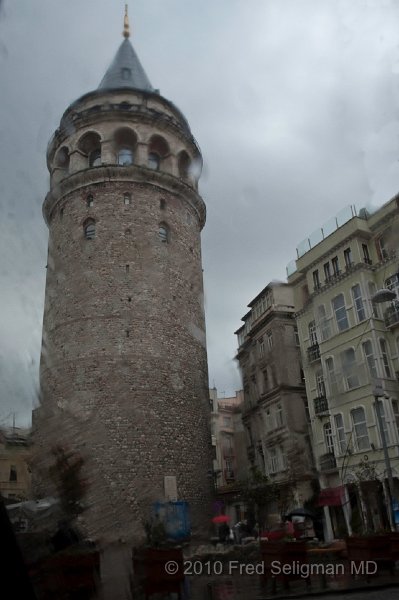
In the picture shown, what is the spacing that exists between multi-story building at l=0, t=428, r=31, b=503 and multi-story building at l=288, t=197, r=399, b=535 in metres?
3.08

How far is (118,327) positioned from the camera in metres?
22.0

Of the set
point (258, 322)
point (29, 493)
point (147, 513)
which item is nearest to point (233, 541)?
point (258, 322)

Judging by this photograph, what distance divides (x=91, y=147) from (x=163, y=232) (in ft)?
16.9

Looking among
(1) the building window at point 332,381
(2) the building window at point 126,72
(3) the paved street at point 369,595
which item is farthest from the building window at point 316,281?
(2) the building window at point 126,72

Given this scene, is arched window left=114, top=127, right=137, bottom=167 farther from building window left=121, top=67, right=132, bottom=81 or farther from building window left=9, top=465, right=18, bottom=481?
building window left=9, top=465, right=18, bottom=481

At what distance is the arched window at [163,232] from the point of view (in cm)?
2453

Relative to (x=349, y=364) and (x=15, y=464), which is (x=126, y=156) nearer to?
(x=349, y=364)

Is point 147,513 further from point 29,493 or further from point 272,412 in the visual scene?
point 29,493

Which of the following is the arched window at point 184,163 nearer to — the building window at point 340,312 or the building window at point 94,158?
the building window at point 94,158

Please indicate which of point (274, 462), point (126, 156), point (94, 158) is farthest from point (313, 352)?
point (126, 156)

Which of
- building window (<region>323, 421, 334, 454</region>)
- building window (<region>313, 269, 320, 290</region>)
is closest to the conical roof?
building window (<region>313, 269, 320, 290</region>)

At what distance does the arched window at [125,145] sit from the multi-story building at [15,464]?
23.7m

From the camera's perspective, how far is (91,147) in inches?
979

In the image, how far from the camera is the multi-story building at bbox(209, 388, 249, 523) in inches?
239
